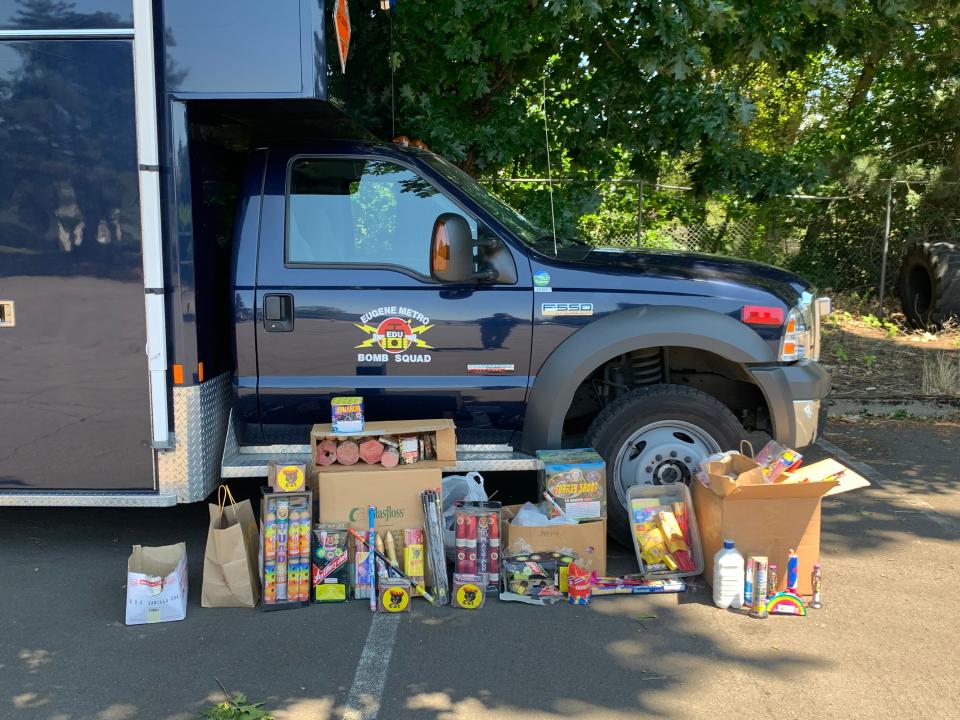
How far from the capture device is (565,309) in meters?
4.82

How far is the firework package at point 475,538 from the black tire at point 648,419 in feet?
2.70

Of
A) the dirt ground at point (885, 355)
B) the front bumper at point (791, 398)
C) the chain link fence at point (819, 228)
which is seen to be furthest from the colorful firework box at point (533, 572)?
the chain link fence at point (819, 228)

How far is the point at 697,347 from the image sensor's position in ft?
15.8

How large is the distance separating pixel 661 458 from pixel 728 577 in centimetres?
87

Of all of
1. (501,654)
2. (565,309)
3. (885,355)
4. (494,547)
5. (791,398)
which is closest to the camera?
(501,654)

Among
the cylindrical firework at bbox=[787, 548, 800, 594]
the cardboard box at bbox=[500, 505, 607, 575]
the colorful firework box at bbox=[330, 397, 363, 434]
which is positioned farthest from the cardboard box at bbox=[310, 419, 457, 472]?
the cylindrical firework at bbox=[787, 548, 800, 594]

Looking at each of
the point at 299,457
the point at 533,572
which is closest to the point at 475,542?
the point at 533,572

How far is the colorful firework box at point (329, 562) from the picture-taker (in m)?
4.38

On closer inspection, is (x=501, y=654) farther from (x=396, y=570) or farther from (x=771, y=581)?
(x=771, y=581)

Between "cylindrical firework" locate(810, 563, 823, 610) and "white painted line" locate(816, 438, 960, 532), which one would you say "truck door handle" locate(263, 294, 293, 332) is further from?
"white painted line" locate(816, 438, 960, 532)

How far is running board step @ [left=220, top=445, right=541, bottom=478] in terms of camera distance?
15.6ft

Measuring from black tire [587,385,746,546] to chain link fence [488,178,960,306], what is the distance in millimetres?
6956

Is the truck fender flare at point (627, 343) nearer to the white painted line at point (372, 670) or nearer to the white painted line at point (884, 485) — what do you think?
the white painted line at point (372, 670)

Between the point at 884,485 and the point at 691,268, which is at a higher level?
the point at 691,268
